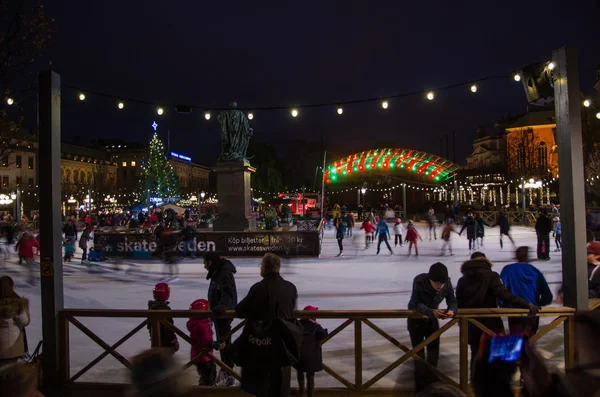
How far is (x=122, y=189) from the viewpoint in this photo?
86938 mm

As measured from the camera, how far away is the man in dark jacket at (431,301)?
16.1 ft

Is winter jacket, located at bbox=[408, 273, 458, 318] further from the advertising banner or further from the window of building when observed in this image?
the window of building

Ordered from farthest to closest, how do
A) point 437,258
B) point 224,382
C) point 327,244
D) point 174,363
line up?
point 327,244 < point 437,258 < point 224,382 < point 174,363

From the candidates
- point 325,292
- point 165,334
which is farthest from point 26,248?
point 165,334

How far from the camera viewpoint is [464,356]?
15.7ft

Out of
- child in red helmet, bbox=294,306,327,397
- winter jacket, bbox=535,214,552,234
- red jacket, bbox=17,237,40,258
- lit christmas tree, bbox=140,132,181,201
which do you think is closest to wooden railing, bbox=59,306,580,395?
child in red helmet, bbox=294,306,327,397

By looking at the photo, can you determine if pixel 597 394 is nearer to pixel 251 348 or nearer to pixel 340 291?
pixel 251 348

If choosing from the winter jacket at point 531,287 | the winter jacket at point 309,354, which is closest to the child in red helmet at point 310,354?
the winter jacket at point 309,354

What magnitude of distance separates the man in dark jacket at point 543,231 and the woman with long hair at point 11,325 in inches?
576

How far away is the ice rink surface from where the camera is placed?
621 cm

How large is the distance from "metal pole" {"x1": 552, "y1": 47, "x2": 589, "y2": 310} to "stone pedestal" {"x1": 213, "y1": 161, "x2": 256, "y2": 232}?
16194mm

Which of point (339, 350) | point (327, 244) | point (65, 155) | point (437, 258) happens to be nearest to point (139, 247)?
point (327, 244)

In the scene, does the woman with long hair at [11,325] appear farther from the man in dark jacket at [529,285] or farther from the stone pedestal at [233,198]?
the stone pedestal at [233,198]

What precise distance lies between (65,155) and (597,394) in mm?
87255
